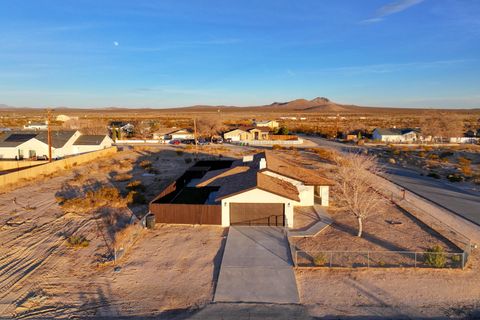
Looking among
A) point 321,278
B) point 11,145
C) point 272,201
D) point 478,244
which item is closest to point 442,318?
point 321,278

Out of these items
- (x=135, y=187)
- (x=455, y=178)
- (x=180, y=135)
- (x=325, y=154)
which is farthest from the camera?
(x=180, y=135)

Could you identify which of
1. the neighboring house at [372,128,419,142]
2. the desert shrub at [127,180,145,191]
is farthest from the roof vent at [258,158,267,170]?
the neighboring house at [372,128,419,142]

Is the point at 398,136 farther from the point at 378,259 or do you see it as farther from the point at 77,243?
the point at 77,243

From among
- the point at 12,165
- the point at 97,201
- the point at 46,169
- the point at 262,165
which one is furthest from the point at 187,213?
the point at 12,165

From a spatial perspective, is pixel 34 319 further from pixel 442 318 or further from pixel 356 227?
pixel 356 227

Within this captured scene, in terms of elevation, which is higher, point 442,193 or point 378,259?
point 442,193

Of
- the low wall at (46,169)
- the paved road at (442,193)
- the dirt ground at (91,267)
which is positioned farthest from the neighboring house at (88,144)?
the paved road at (442,193)

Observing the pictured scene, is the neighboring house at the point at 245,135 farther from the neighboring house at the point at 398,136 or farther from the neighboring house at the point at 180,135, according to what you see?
the neighboring house at the point at 398,136
